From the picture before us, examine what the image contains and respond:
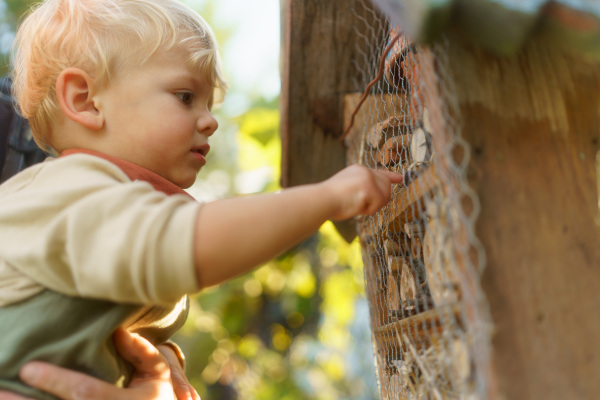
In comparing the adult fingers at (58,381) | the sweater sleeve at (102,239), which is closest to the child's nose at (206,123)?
the sweater sleeve at (102,239)

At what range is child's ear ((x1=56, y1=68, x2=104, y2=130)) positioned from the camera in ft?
3.72

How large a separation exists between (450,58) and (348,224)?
1.02 metres

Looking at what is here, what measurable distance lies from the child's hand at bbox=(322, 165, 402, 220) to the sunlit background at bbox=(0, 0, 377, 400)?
2722mm

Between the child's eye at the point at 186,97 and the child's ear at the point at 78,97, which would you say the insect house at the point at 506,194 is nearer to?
the child's eye at the point at 186,97

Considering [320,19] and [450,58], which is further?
[320,19]

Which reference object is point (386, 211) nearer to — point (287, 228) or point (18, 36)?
point (287, 228)

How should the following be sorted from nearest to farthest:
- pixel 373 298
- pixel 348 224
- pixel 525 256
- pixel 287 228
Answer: pixel 525 256, pixel 287 228, pixel 373 298, pixel 348 224

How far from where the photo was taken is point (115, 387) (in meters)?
0.96

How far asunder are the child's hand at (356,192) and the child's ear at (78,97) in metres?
0.55

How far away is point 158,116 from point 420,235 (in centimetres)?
58

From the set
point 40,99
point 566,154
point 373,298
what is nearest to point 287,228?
point 566,154

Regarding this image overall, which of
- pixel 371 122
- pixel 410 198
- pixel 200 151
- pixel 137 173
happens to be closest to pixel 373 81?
pixel 371 122

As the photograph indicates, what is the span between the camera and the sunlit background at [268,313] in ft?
12.7

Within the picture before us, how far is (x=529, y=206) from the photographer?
0.74 m
